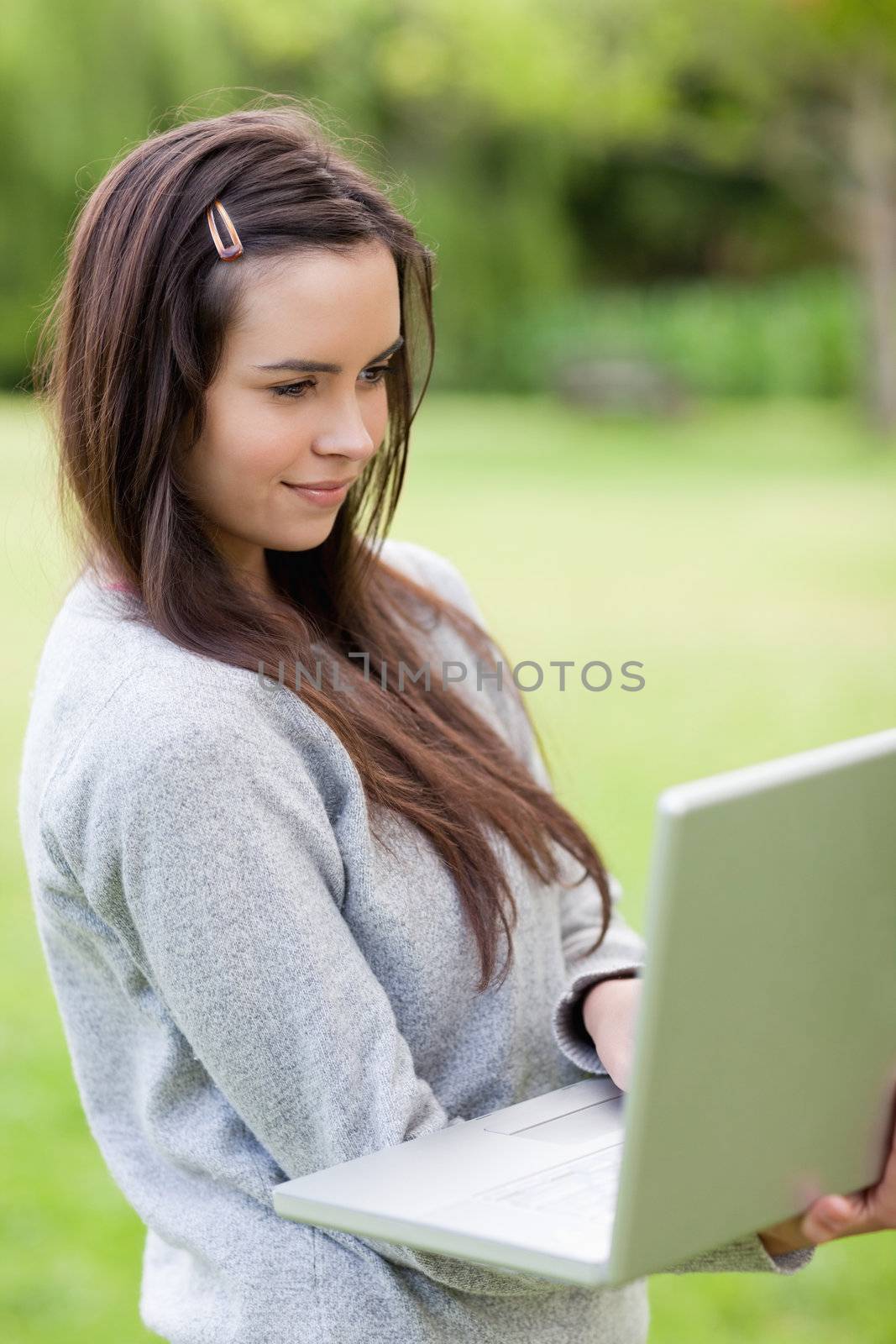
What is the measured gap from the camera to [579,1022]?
108 cm

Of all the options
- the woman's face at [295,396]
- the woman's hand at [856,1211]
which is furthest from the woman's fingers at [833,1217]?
the woman's face at [295,396]

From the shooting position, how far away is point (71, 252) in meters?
1.08

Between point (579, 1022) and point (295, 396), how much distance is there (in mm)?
480

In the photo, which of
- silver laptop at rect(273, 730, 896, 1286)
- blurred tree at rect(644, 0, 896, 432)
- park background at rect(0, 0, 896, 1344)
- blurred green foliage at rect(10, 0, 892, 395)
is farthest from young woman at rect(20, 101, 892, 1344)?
blurred tree at rect(644, 0, 896, 432)

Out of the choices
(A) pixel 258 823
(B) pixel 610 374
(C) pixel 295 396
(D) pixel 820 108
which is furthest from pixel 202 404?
(D) pixel 820 108

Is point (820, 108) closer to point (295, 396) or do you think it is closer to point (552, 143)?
point (552, 143)

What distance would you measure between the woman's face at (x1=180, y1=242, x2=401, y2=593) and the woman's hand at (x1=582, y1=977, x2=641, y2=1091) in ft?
Answer: 1.24

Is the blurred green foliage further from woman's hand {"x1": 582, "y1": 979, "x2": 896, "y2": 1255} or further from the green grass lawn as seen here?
woman's hand {"x1": 582, "y1": 979, "x2": 896, "y2": 1255}

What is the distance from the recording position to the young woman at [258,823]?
909mm

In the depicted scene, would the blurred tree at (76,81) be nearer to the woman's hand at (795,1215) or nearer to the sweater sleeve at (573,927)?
the sweater sleeve at (573,927)

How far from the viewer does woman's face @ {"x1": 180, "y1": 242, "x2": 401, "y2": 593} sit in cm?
100

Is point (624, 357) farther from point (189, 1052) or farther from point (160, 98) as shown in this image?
point (189, 1052)

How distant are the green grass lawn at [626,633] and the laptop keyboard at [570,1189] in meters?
0.53

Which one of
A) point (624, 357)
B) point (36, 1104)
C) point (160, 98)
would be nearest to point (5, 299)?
point (160, 98)
